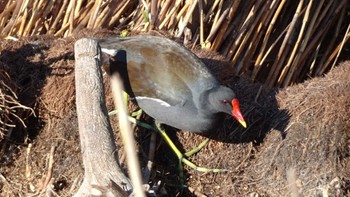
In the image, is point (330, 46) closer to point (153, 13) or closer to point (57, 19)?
point (153, 13)

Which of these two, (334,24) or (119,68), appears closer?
(119,68)

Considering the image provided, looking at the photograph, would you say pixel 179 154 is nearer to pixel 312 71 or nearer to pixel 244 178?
pixel 244 178

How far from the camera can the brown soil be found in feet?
13.3

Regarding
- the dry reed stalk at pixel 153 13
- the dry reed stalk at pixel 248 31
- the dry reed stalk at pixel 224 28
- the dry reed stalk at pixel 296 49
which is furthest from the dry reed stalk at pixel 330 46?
the dry reed stalk at pixel 153 13

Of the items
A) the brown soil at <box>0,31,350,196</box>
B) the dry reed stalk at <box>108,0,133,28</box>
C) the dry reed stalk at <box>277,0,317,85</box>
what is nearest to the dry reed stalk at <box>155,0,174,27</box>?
the dry reed stalk at <box>108,0,133,28</box>

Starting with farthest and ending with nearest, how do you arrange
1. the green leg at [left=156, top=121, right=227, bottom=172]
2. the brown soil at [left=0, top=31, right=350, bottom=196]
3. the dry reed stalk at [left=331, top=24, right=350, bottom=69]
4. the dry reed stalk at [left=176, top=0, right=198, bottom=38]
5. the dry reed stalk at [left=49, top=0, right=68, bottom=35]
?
1. the dry reed stalk at [left=331, top=24, right=350, bottom=69]
2. the dry reed stalk at [left=49, top=0, right=68, bottom=35]
3. the dry reed stalk at [left=176, top=0, right=198, bottom=38]
4. the green leg at [left=156, top=121, right=227, bottom=172]
5. the brown soil at [left=0, top=31, right=350, bottom=196]

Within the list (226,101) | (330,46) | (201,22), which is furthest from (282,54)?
(226,101)

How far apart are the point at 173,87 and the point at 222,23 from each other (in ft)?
3.15

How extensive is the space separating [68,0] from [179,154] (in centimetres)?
141

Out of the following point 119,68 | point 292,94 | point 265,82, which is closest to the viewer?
point 119,68

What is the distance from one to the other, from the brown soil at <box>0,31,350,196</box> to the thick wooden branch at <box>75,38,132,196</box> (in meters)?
0.48

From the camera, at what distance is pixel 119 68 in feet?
13.3

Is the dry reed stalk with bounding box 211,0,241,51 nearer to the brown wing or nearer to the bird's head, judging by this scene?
the brown wing

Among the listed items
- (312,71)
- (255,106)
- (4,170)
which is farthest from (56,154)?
(312,71)
